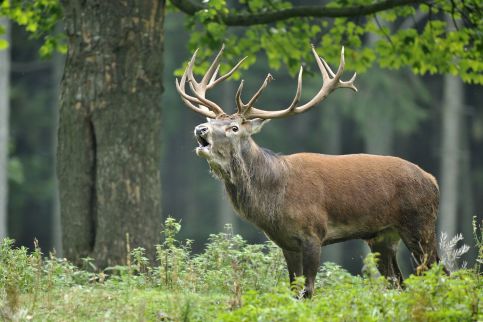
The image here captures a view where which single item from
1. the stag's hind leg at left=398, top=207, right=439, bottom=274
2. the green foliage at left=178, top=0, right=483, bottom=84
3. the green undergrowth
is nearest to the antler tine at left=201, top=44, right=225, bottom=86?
the green foliage at left=178, top=0, right=483, bottom=84

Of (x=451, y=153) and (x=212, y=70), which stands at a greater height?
(x=212, y=70)

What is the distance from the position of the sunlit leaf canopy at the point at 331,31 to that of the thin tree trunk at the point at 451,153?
55.8ft

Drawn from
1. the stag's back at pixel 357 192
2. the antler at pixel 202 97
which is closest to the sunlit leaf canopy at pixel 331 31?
the antler at pixel 202 97

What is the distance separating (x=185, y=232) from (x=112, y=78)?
27152 millimetres

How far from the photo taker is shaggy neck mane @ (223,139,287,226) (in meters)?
9.15

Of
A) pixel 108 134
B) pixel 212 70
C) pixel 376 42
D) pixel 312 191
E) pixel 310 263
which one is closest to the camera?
pixel 310 263

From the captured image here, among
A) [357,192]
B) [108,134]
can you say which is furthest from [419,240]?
[108,134]

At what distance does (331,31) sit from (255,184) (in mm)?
4239

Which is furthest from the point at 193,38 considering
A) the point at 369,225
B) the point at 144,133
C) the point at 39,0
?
the point at 369,225

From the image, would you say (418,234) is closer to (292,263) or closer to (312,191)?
(312,191)

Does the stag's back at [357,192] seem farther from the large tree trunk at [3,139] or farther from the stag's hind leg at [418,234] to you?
the large tree trunk at [3,139]

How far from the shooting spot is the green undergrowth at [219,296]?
6.76 meters

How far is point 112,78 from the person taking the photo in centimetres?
1059

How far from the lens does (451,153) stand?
3019cm
